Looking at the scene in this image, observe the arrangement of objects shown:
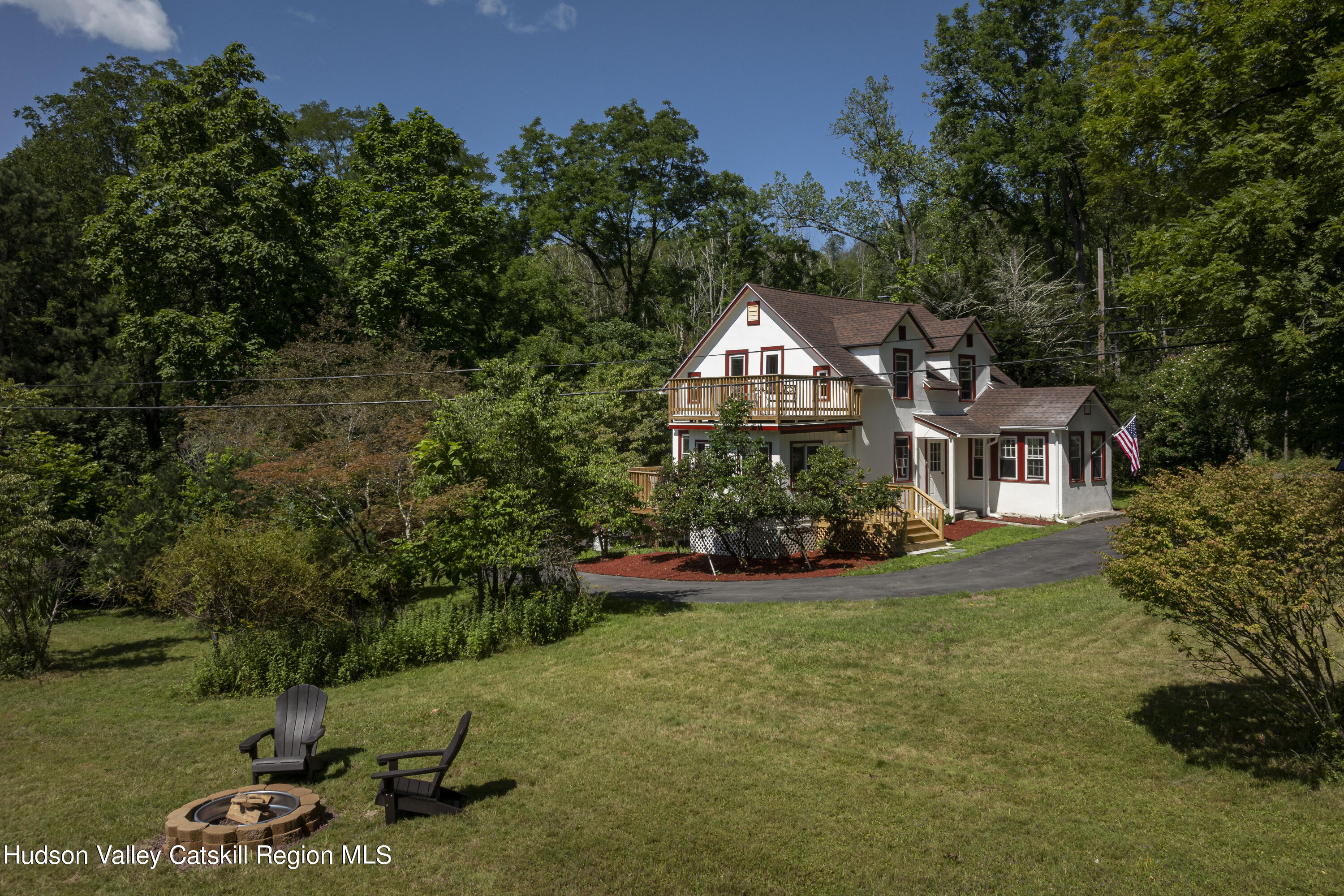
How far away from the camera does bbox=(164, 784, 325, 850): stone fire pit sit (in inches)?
260

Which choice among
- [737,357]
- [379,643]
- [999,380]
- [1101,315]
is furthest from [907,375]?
[379,643]

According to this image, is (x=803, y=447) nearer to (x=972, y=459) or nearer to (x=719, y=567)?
(x=719, y=567)

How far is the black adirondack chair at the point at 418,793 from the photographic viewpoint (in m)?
7.18

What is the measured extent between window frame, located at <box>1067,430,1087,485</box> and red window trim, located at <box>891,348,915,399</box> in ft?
18.3

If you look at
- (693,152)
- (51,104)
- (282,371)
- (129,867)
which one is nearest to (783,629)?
(129,867)

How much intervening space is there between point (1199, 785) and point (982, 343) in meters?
25.6

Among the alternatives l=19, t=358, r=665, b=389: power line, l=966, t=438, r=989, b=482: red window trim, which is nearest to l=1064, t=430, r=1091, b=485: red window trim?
l=966, t=438, r=989, b=482: red window trim

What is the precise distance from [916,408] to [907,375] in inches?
51.6

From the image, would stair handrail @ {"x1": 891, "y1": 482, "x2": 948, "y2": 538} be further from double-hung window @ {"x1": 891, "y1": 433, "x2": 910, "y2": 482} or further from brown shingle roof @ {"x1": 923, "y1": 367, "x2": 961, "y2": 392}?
brown shingle roof @ {"x1": 923, "y1": 367, "x2": 961, "y2": 392}

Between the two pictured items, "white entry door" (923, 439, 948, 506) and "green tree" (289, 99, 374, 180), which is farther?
"green tree" (289, 99, 374, 180)

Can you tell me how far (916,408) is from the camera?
2855 cm

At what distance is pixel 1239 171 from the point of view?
1205 cm

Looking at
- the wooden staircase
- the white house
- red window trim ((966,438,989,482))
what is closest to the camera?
the wooden staircase

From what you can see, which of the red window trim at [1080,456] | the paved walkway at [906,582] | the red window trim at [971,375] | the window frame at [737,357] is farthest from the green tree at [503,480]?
the red window trim at [1080,456]
